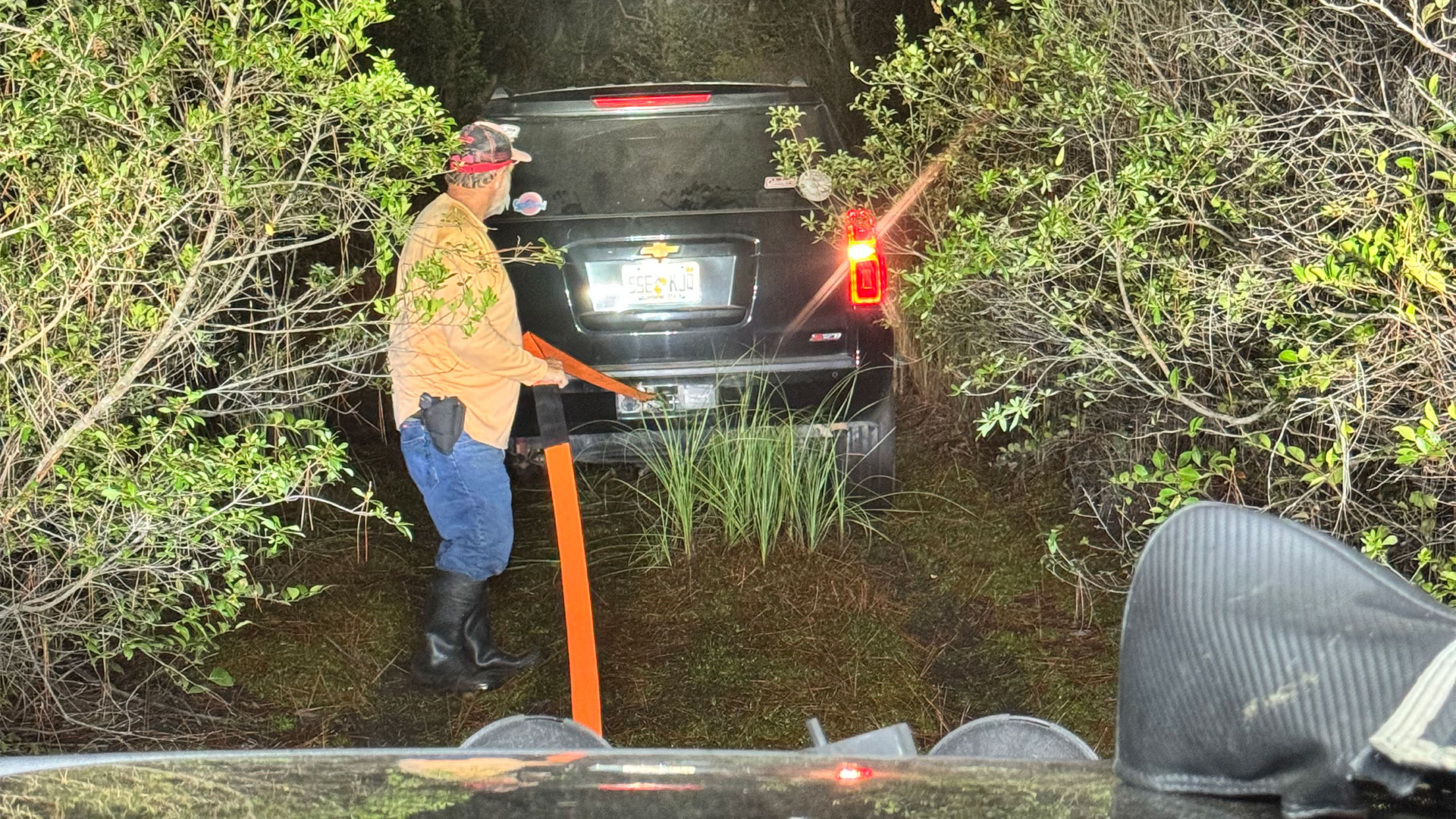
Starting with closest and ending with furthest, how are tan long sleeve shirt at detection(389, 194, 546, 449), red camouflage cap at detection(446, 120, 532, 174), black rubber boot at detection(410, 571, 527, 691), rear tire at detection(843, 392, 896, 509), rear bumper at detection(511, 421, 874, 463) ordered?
tan long sleeve shirt at detection(389, 194, 546, 449), red camouflage cap at detection(446, 120, 532, 174), black rubber boot at detection(410, 571, 527, 691), rear bumper at detection(511, 421, 874, 463), rear tire at detection(843, 392, 896, 509)

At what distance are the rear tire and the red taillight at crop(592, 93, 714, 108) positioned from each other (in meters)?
1.30

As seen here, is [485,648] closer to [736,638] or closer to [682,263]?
[736,638]

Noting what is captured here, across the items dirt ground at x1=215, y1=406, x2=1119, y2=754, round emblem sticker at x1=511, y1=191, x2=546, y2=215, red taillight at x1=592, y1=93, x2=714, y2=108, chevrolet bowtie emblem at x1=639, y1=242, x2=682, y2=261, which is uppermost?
red taillight at x1=592, y1=93, x2=714, y2=108

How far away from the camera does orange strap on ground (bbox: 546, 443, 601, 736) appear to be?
3.36m

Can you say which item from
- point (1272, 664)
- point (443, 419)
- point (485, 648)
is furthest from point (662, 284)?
point (1272, 664)

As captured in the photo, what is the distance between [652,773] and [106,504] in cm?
201

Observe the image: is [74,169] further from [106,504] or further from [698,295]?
[698,295]

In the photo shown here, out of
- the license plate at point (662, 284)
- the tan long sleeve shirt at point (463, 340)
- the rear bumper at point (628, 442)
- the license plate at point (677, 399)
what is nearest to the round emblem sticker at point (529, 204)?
the license plate at point (662, 284)

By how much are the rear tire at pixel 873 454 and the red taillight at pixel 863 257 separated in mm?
476

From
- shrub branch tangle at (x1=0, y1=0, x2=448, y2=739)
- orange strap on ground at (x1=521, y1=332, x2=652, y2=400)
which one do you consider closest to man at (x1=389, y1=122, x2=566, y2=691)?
orange strap on ground at (x1=521, y1=332, x2=652, y2=400)

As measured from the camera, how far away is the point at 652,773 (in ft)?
4.83

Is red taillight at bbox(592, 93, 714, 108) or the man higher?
red taillight at bbox(592, 93, 714, 108)

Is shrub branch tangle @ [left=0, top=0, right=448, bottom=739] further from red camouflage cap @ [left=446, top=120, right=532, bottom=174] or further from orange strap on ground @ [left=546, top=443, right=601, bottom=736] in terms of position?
orange strap on ground @ [left=546, top=443, right=601, bottom=736]

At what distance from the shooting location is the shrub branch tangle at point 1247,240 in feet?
8.64
